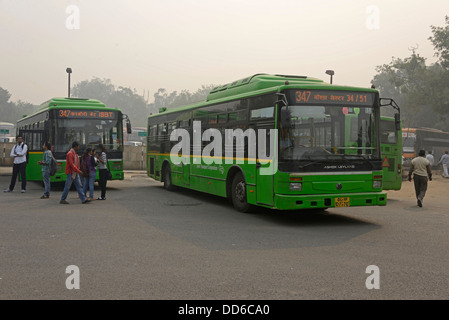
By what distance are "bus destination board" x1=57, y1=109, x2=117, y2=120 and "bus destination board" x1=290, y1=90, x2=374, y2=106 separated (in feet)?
32.2

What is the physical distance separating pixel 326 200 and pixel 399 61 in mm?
41469

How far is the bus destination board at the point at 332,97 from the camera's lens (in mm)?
10242

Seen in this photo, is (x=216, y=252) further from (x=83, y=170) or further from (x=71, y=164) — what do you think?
(x=83, y=170)

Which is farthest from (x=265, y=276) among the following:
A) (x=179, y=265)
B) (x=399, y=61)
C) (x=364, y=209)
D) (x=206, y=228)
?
(x=399, y=61)

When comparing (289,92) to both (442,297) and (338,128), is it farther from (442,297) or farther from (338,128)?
(442,297)

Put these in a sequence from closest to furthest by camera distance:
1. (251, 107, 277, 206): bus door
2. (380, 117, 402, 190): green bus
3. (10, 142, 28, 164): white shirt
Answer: (251, 107, 277, 206): bus door
(380, 117, 402, 190): green bus
(10, 142, 28, 164): white shirt

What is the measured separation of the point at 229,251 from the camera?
760 cm

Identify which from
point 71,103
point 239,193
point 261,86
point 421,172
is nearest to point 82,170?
point 239,193

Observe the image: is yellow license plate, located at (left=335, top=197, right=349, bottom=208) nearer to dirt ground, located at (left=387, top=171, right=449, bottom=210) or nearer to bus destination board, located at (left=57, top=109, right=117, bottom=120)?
dirt ground, located at (left=387, top=171, right=449, bottom=210)

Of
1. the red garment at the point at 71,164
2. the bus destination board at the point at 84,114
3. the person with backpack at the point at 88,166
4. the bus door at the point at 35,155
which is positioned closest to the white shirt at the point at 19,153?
the bus door at the point at 35,155

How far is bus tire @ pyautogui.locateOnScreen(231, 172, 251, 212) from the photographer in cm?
1192

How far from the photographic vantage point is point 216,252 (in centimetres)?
750

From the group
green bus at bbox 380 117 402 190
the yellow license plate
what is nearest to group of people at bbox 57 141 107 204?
the yellow license plate

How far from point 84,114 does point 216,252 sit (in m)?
11.8
